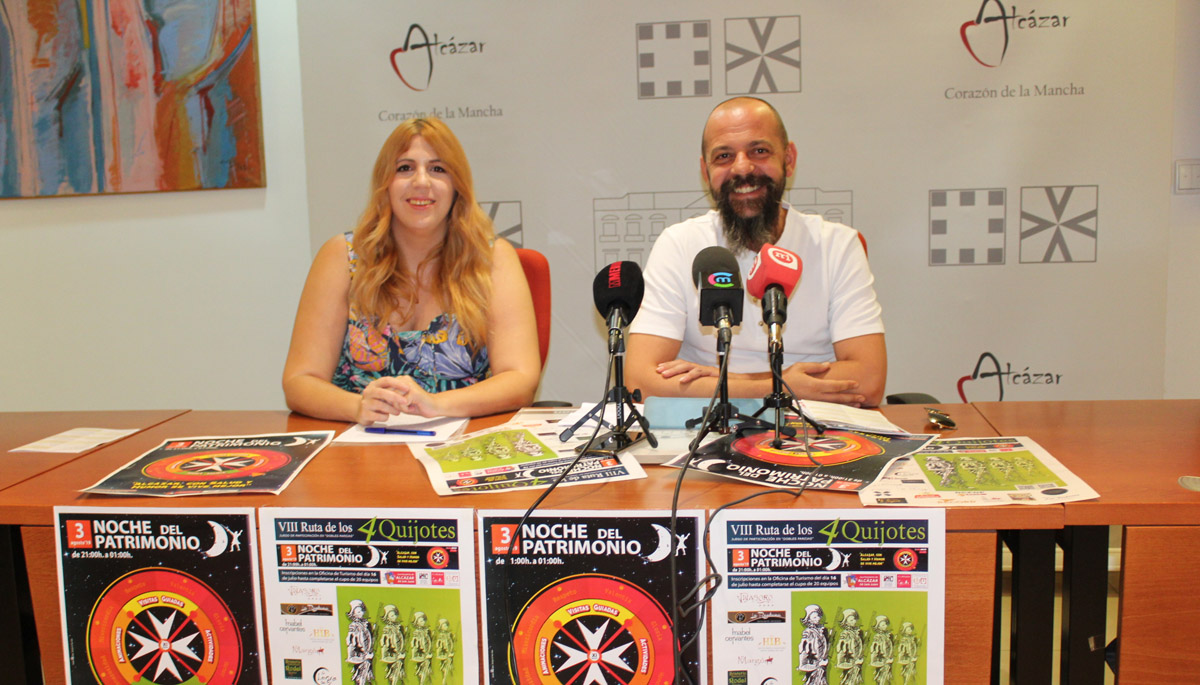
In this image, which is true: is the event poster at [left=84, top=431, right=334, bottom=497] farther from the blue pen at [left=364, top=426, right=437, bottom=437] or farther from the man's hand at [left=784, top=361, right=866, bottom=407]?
the man's hand at [left=784, top=361, right=866, bottom=407]

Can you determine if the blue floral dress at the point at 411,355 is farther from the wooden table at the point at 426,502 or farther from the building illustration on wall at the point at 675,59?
the building illustration on wall at the point at 675,59

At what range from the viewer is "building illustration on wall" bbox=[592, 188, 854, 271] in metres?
2.99

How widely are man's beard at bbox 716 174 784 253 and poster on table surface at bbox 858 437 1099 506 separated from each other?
102 centimetres

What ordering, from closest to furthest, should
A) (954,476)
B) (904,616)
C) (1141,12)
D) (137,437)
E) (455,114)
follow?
(904,616) < (954,476) < (137,437) < (1141,12) < (455,114)

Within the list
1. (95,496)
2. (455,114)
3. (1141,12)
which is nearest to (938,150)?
(1141,12)

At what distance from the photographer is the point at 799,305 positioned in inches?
86.1

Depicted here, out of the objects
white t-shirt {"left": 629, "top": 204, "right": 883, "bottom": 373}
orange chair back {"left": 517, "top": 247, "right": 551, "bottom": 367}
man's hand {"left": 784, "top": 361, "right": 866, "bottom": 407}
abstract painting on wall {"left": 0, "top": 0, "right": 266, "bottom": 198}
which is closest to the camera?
man's hand {"left": 784, "top": 361, "right": 866, "bottom": 407}

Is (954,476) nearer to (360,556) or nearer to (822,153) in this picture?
(360,556)

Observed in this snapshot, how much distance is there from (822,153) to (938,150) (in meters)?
0.41

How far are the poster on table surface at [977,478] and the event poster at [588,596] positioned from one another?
0.31 m

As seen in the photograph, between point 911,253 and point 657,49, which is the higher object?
point 657,49

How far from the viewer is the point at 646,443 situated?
1468 millimetres

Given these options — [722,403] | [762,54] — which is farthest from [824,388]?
[762,54]

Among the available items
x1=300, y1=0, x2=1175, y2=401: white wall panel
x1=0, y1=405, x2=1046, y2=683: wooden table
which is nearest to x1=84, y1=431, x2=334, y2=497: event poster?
x1=0, y1=405, x2=1046, y2=683: wooden table
